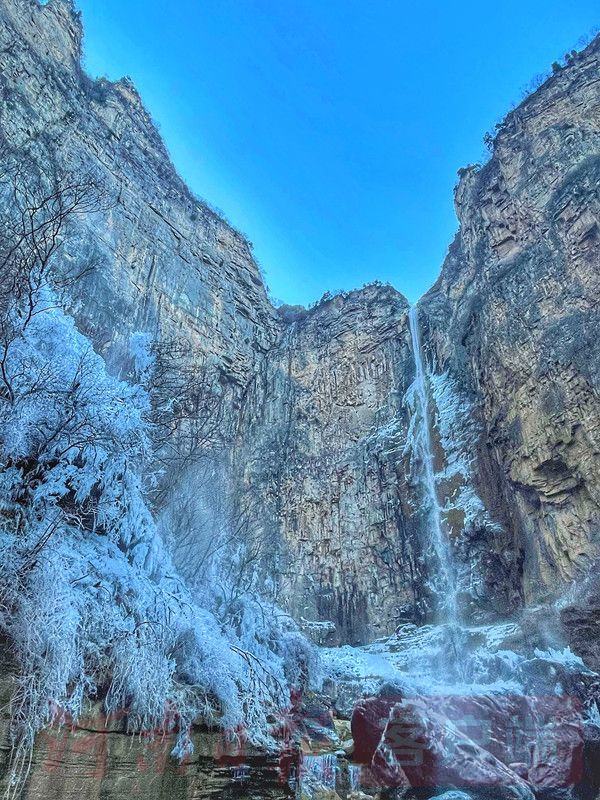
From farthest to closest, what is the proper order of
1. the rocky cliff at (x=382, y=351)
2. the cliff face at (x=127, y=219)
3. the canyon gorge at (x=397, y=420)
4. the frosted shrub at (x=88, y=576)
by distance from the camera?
the cliff face at (x=127, y=219) < the rocky cliff at (x=382, y=351) < the canyon gorge at (x=397, y=420) < the frosted shrub at (x=88, y=576)

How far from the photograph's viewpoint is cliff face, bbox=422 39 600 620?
1588cm

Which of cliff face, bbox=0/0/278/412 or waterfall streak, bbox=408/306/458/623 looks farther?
waterfall streak, bbox=408/306/458/623

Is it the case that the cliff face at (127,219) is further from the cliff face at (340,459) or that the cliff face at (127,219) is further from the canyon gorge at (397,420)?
the cliff face at (340,459)

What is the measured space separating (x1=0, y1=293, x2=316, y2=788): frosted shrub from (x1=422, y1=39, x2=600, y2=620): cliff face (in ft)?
42.2

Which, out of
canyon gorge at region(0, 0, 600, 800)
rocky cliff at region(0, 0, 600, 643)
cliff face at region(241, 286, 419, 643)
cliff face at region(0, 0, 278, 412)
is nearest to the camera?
canyon gorge at region(0, 0, 600, 800)

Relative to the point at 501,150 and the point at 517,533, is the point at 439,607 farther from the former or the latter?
the point at 501,150

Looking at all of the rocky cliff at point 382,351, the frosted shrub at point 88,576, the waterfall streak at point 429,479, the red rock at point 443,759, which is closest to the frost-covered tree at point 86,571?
the frosted shrub at point 88,576

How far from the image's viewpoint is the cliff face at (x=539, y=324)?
15875 millimetres

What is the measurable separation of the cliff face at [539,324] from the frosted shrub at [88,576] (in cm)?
1287

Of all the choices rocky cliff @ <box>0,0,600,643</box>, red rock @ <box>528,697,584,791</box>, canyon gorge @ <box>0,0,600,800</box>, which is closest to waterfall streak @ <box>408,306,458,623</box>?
canyon gorge @ <box>0,0,600,800</box>

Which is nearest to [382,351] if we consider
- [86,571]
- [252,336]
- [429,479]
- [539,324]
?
[252,336]

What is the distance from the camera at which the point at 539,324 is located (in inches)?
727

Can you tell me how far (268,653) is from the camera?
707cm

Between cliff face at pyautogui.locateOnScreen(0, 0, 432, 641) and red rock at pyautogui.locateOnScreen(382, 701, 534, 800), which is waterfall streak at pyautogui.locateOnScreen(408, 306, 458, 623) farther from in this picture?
red rock at pyautogui.locateOnScreen(382, 701, 534, 800)
